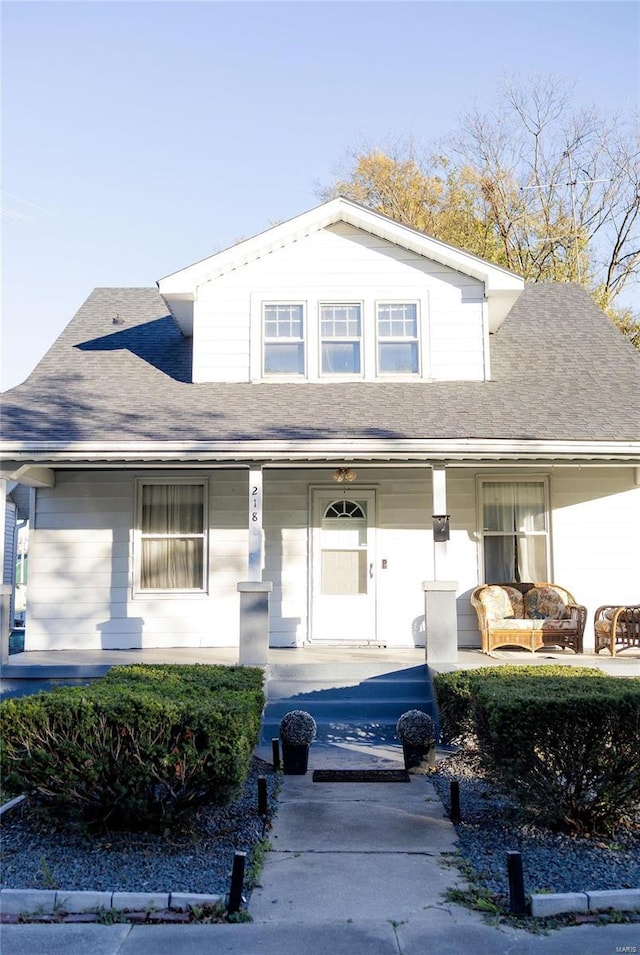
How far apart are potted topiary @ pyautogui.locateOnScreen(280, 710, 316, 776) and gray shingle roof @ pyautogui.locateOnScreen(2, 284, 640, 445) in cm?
356

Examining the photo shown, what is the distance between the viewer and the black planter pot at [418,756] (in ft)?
25.4

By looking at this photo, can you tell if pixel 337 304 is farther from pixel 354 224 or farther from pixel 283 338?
pixel 354 224

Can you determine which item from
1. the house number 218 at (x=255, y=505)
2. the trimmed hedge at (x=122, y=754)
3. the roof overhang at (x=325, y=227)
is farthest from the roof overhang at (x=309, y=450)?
the trimmed hedge at (x=122, y=754)

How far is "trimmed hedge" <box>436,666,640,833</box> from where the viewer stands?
5.33 m

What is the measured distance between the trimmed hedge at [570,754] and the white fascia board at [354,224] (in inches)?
301

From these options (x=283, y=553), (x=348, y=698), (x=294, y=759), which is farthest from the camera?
(x=283, y=553)

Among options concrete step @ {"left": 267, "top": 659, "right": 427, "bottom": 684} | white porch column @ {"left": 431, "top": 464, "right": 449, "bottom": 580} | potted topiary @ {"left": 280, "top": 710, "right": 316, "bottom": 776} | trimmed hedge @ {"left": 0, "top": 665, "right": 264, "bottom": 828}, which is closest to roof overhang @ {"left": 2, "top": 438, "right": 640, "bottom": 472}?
white porch column @ {"left": 431, "top": 464, "right": 449, "bottom": 580}

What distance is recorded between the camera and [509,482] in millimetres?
11859

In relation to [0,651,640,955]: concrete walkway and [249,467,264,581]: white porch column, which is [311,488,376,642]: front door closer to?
[249,467,264,581]: white porch column

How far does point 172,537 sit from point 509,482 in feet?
15.7

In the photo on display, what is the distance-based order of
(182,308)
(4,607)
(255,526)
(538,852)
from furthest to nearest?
(182,308)
(255,526)
(4,607)
(538,852)

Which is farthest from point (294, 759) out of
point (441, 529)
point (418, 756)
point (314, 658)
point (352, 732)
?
point (441, 529)

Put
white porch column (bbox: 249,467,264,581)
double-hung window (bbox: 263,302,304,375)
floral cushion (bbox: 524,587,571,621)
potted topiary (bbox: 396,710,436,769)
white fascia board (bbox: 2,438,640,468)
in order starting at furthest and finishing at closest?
double-hung window (bbox: 263,302,304,375), floral cushion (bbox: 524,587,571,621), white porch column (bbox: 249,467,264,581), white fascia board (bbox: 2,438,640,468), potted topiary (bbox: 396,710,436,769)

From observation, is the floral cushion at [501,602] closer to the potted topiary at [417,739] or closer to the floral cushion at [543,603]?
the floral cushion at [543,603]
